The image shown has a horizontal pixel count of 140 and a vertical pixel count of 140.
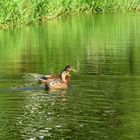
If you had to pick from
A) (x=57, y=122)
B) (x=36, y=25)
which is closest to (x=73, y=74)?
(x=57, y=122)

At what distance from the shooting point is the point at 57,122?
1309cm

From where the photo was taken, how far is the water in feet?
41.2

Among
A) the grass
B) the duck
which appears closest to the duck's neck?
the duck

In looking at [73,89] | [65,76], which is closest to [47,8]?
[65,76]

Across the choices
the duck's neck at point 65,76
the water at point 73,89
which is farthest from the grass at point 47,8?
the duck's neck at point 65,76

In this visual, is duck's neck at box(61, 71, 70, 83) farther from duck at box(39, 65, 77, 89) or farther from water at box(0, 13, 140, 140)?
water at box(0, 13, 140, 140)

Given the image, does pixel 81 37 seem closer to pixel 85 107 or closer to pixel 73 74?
pixel 73 74

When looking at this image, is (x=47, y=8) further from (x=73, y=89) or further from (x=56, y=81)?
(x=73, y=89)

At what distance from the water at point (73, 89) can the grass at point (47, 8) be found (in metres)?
2.21

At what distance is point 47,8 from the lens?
42.7 metres

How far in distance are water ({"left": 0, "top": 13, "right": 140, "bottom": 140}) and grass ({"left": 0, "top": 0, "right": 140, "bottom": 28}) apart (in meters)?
2.21

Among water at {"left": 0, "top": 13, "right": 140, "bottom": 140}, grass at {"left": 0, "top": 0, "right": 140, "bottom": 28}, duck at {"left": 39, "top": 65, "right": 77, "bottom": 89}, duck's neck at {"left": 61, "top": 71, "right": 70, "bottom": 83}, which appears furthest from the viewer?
grass at {"left": 0, "top": 0, "right": 140, "bottom": 28}

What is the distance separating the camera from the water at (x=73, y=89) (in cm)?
1257

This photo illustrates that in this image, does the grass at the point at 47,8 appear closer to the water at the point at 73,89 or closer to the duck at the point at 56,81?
the water at the point at 73,89
